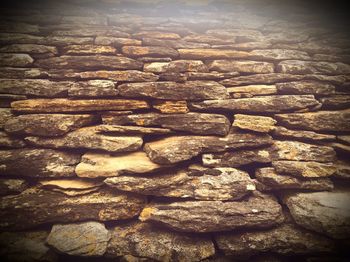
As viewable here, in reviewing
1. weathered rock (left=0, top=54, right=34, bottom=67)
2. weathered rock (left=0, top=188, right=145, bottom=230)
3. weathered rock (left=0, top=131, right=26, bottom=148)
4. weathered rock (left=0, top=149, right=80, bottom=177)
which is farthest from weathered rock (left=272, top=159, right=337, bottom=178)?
weathered rock (left=0, top=54, right=34, bottom=67)

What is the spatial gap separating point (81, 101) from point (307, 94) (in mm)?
3468

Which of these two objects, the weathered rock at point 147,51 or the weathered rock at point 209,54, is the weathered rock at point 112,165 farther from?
the weathered rock at point 209,54

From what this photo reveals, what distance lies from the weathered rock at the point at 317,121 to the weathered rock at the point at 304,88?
1.30 feet

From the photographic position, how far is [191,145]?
10.4 feet

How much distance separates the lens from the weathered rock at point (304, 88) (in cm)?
360

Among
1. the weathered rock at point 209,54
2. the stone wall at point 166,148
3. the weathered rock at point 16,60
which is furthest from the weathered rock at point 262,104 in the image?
the weathered rock at point 16,60

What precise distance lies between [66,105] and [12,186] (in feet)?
4.17

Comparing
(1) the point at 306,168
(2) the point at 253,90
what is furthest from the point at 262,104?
(1) the point at 306,168

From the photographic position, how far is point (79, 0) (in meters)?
4.41

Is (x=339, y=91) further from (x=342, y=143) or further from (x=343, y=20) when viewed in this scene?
(x=343, y=20)

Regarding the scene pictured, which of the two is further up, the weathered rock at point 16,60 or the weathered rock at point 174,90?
the weathered rock at point 16,60

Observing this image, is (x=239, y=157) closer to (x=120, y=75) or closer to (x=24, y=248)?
(x=120, y=75)

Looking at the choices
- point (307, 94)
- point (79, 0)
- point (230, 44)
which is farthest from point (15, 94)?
point (307, 94)

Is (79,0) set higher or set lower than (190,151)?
higher
